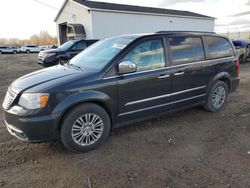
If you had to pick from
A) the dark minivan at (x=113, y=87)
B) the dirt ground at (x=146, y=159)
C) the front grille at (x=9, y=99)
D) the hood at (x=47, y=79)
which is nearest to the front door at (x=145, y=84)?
the dark minivan at (x=113, y=87)

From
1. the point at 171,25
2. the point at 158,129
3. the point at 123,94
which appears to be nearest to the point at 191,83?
the point at 158,129

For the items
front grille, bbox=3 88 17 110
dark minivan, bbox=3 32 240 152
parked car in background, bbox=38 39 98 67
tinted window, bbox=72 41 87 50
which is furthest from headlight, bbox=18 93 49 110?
tinted window, bbox=72 41 87 50

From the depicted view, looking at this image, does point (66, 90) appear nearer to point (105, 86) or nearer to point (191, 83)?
point (105, 86)

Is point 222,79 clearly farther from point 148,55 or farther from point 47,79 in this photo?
point 47,79

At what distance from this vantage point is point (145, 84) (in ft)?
13.0

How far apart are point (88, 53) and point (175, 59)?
1695mm

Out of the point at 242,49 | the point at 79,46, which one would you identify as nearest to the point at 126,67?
the point at 79,46

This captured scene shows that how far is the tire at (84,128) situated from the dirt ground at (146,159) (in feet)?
0.49

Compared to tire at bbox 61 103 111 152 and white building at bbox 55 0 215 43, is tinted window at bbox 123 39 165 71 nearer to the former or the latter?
tire at bbox 61 103 111 152

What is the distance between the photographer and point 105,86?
3.56 metres

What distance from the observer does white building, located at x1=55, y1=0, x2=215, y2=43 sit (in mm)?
20562

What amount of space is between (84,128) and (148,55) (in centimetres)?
168

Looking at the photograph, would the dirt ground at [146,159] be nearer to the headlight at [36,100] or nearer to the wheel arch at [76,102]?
the wheel arch at [76,102]

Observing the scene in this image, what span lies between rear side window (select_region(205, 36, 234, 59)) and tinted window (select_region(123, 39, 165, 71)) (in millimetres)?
1412
